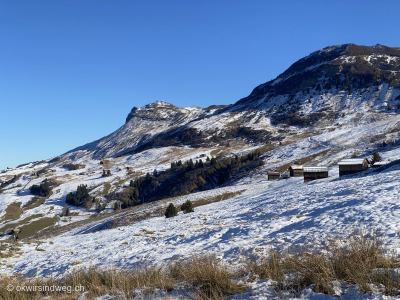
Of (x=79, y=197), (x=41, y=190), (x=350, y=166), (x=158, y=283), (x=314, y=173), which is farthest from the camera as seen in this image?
(x=41, y=190)

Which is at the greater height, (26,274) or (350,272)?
(350,272)

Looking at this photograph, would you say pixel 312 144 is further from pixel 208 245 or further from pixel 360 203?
pixel 208 245

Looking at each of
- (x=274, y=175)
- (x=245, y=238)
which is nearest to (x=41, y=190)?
(x=274, y=175)

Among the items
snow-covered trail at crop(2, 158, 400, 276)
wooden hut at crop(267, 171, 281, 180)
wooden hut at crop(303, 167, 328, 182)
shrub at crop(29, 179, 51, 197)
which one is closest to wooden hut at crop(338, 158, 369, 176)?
wooden hut at crop(303, 167, 328, 182)

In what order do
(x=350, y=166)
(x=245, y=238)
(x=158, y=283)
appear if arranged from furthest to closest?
(x=350, y=166) → (x=245, y=238) → (x=158, y=283)

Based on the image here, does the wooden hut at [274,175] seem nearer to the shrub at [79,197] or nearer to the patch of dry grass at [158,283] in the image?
the patch of dry grass at [158,283]

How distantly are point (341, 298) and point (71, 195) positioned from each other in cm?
12248

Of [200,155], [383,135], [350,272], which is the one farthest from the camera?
[200,155]

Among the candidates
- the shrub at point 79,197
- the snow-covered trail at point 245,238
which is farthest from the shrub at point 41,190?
the snow-covered trail at point 245,238

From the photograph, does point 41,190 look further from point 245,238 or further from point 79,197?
point 245,238

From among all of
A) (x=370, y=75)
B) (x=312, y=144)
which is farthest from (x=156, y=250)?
(x=370, y=75)

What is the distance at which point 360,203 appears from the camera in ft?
53.7

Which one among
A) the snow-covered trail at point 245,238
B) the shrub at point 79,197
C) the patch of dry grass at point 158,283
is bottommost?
the shrub at point 79,197

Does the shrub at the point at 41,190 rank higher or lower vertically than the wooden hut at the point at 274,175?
higher
